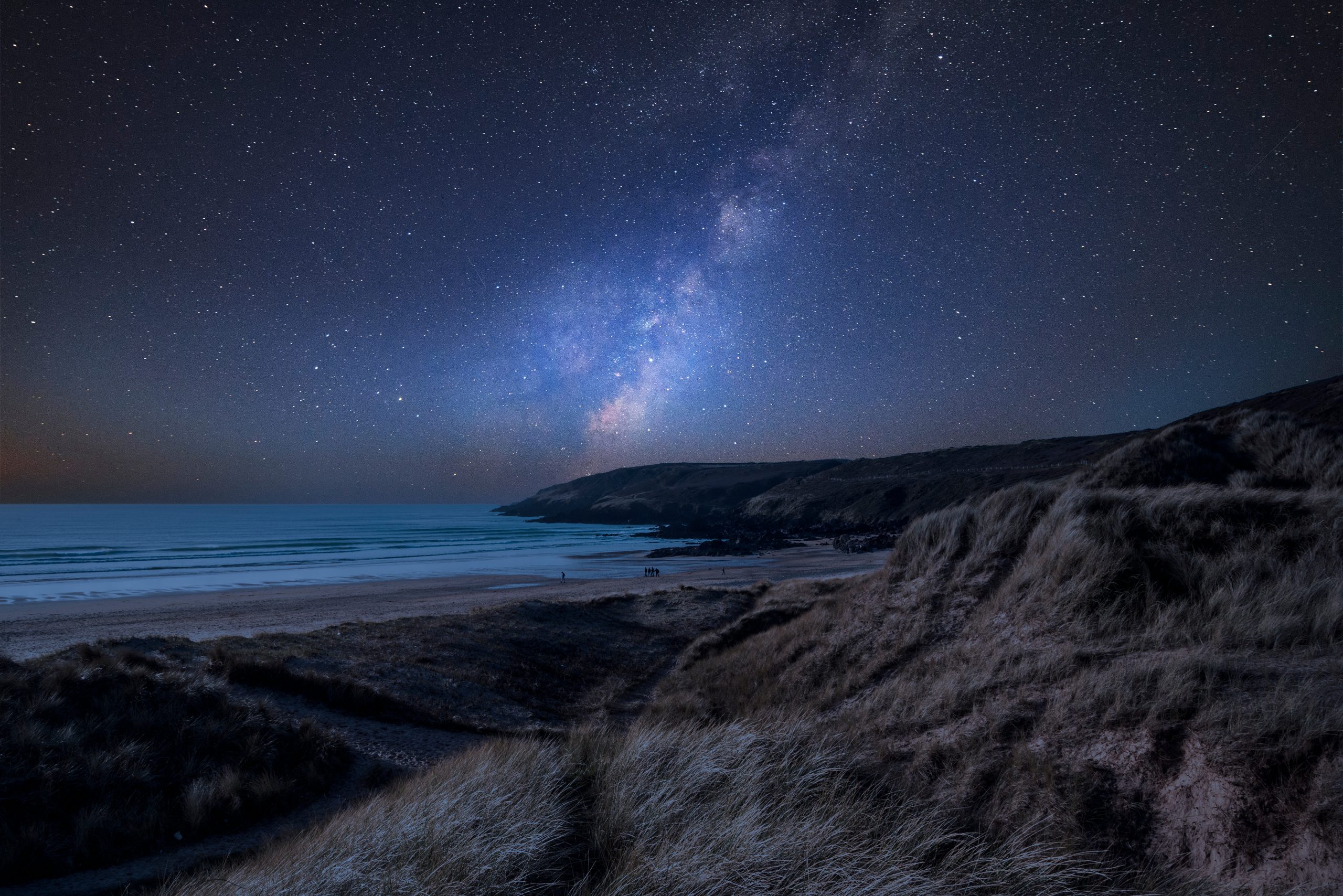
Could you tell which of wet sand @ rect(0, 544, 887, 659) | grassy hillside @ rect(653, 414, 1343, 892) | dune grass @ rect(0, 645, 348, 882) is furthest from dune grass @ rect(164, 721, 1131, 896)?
wet sand @ rect(0, 544, 887, 659)

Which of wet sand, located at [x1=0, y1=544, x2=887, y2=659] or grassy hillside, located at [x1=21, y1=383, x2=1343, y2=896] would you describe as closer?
grassy hillside, located at [x1=21, y1=383, x2=1343, y2=896]

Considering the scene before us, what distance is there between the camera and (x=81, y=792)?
6.21m

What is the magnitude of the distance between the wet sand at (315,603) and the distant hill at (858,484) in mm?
14745

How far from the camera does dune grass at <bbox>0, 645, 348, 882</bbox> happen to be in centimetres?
566

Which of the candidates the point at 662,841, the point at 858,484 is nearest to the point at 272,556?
the point at 662,841

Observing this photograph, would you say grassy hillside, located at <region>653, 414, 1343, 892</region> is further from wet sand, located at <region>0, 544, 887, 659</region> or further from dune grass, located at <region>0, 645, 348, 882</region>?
wet sand, located at <region>0, 544, 887, 659</region>

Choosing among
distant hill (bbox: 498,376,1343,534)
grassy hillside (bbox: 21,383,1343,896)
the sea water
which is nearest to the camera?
grassy hillside (bbox: 21,383,1343,896)

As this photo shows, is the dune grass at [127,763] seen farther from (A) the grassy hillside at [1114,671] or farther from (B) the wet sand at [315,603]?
(B) the wet sand at [315,603]

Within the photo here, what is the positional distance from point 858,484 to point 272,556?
253 ft

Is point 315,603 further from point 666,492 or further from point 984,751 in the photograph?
point 666,492

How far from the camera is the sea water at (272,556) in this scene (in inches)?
1515

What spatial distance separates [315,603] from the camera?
29250mm

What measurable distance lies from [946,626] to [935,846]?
5818 millimetres

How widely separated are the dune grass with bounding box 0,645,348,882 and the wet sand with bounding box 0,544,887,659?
11926mm
